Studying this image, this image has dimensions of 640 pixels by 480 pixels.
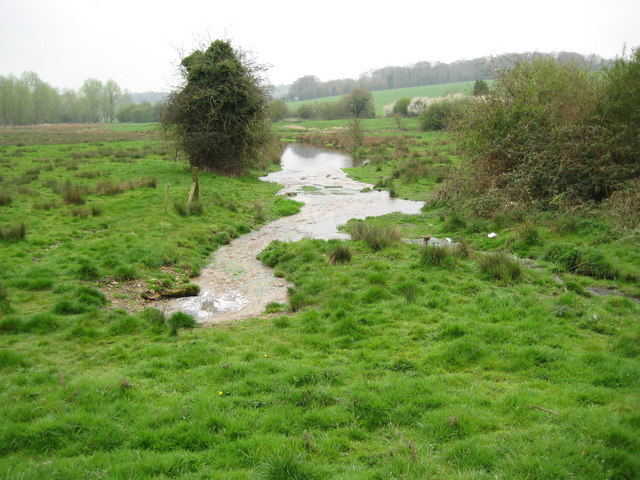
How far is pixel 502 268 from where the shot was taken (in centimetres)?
1162

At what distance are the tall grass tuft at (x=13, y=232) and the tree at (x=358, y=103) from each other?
9193 centimetres

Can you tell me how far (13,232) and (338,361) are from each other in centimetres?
1297

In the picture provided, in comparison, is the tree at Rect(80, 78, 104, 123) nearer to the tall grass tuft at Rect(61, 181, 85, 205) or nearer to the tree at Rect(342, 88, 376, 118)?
the tree at Rect(342, 88, 376, 118)

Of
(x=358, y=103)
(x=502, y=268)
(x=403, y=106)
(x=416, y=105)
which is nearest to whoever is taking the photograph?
(x=502, y=268)

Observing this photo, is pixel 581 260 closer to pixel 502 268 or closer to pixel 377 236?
pixel 502 268

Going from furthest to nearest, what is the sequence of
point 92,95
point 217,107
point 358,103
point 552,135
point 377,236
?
point 92,95 → point 358,103 → point 217,107 → point 552,135 → point 377,236

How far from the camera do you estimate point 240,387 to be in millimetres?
6660

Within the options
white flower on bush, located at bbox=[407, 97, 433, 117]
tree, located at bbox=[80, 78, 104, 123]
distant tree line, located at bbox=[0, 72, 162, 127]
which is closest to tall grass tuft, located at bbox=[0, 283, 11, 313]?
white flower on bush, located at bbox=[407, 97, 433, 117]

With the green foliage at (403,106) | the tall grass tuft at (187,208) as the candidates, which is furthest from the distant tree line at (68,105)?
the tall grass tuft at (187,208)

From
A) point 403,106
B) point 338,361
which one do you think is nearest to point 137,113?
point 403,106

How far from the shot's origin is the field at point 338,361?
495cm

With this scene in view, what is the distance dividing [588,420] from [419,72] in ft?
641

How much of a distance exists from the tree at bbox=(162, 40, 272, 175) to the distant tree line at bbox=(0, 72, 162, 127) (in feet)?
296

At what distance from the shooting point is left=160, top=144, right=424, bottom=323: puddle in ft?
38.3
